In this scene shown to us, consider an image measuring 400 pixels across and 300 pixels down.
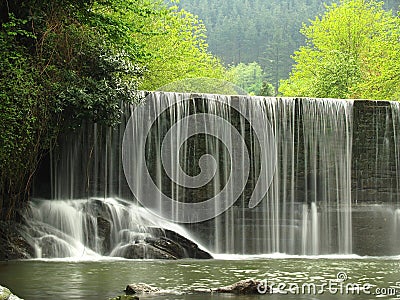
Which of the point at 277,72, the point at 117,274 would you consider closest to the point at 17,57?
the point at 117,274

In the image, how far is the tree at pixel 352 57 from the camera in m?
35.8

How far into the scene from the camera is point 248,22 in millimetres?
113312

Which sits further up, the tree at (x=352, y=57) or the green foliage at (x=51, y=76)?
the tree at (x=352, y=57)

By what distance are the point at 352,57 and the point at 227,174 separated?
21.2 metres

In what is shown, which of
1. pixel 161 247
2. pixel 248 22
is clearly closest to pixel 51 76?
pixel 161 247

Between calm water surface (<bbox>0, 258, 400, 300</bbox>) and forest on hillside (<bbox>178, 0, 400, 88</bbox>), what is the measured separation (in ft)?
286

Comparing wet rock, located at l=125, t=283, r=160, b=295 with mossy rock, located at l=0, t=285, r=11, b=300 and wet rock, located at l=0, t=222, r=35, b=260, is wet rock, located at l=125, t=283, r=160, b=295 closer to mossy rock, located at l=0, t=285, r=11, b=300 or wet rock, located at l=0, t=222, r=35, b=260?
mossy rock, located at l=0, t=285, r=11, b=300

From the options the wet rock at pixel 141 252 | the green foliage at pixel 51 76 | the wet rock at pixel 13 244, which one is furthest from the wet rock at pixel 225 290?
the wet rock at pixel 141 252

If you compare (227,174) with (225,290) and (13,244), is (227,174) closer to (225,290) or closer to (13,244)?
(13,244)

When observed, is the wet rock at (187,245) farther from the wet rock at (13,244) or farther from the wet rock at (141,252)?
the wet rock at (13,244)

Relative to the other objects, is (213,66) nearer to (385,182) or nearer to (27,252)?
(385,182)

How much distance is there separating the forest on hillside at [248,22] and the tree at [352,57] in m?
56.1

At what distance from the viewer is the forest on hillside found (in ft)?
352

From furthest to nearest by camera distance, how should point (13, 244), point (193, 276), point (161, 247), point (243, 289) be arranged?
point (161, 247), point (13, 244), point (193, 276), point (243, 289)
